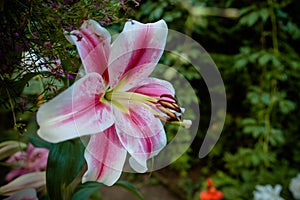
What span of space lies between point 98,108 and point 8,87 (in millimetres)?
81

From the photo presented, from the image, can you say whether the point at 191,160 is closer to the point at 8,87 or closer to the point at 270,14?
the point at 270,14

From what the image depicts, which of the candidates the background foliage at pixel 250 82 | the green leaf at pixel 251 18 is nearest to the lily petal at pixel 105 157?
the background foliage at pixel 250 82

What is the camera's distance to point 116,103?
0.28 metres

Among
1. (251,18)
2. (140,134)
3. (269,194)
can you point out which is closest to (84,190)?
(140,134)

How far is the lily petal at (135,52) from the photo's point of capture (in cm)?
27

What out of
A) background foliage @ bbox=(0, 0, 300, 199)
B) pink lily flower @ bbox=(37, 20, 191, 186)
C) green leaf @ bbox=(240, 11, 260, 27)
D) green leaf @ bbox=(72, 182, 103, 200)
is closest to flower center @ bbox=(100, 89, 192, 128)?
pink lily flower @ bbox=(37, 20, 191, 186)

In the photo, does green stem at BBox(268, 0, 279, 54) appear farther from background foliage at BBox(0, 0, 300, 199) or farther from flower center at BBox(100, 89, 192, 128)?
flower center at BBox(100, 89, 192, 128)

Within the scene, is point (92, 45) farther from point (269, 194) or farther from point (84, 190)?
point (269, 194)

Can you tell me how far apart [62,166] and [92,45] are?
128mm

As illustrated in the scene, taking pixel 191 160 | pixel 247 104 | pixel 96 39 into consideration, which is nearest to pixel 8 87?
pixel 96 39

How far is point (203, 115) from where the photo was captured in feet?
6.14

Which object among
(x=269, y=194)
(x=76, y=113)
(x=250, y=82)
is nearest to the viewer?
(x=76, y=113)

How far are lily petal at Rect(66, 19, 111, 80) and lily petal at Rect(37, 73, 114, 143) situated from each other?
0.01m

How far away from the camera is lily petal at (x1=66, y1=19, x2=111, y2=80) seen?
26 centimetres
